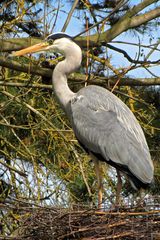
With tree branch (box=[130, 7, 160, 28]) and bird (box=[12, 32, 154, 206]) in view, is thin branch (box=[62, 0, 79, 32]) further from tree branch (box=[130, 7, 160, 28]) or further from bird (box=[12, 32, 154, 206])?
tree branch (box=[130, 7, 160, 28])

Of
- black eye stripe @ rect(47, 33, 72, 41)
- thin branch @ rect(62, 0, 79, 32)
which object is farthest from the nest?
thin branch @ rect(62, 0, 79, 32)

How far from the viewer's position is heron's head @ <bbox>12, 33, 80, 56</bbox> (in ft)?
20.9

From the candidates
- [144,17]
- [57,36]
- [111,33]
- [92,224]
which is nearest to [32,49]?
[57,36]

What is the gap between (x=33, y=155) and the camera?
7.07 m

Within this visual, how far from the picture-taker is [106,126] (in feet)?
21.8

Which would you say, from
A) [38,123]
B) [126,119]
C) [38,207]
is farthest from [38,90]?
[38,207]

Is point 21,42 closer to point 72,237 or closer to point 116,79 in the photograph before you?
point 116,79

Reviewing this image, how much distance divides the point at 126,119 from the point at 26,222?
1.22 meters

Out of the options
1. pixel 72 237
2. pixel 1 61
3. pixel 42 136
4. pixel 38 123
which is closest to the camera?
pixel 72 237

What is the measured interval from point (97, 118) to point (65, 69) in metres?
0.44

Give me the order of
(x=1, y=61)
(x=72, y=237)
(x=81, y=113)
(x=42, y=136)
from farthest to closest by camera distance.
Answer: (x=42, y=136), (x=81, y=113), (x=1, y=61), (x=72, y=237)

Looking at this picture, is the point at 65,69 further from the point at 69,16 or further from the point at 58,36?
the point at 69,16

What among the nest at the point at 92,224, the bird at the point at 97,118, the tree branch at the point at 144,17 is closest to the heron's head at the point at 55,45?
the bird at the point at 97,118

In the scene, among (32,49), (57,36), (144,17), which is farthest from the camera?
(57,36)
